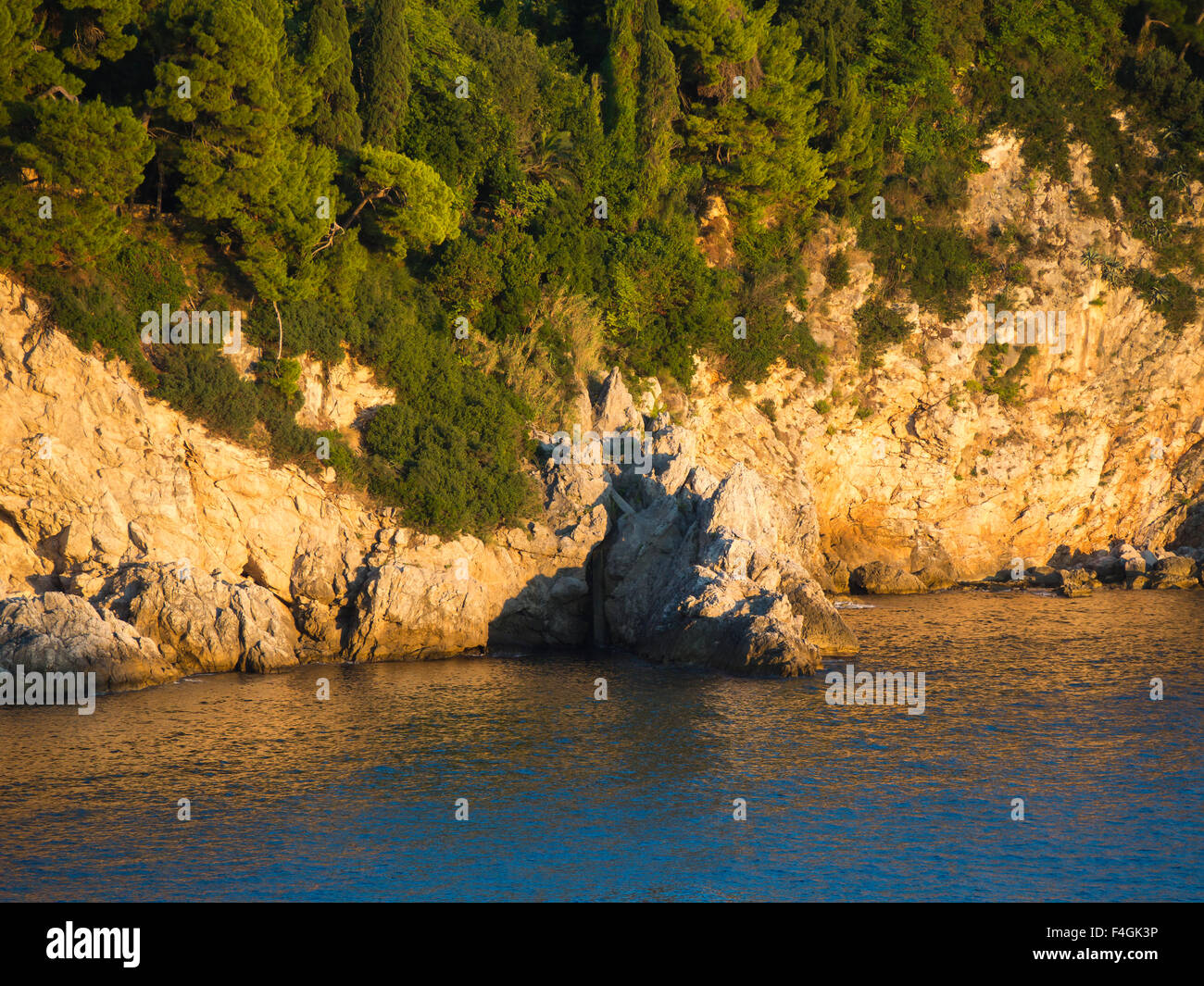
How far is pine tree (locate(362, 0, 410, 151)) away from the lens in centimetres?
4012

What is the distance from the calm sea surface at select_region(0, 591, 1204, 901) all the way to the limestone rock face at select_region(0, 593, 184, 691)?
0.83 metres

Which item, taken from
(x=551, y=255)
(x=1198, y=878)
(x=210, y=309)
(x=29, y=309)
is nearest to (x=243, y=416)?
(x=210, y=309)

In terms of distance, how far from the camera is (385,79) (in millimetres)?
40156

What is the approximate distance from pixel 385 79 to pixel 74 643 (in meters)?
22.4

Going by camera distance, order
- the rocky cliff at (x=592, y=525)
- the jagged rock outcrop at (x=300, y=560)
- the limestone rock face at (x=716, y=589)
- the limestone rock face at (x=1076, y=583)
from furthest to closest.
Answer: the limestone rock face at (x=1076, y=583)
the limestone rock face at (x=716, y=589)
the rocky cliff at (x=592, y=525)
the jagged rock outcrop at (x=300, y=560)

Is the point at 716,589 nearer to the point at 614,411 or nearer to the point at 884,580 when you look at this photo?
→ the point at 614,411

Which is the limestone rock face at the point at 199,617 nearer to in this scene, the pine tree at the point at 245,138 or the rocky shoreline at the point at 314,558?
the rocky shoreline at the point at 314,558

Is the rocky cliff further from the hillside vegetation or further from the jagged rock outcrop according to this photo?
the hillside vegetation

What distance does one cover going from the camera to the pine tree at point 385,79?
132 feet

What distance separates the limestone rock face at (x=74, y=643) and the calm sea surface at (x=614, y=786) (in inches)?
32.7

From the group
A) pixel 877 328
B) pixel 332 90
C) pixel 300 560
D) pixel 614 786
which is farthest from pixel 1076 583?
pixel 332 90

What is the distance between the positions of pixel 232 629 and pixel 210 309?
408 inches

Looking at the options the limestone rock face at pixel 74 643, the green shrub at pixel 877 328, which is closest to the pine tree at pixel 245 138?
the limestone rock face at pixel 74 643

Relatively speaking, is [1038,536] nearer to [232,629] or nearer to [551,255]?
[551,255]
